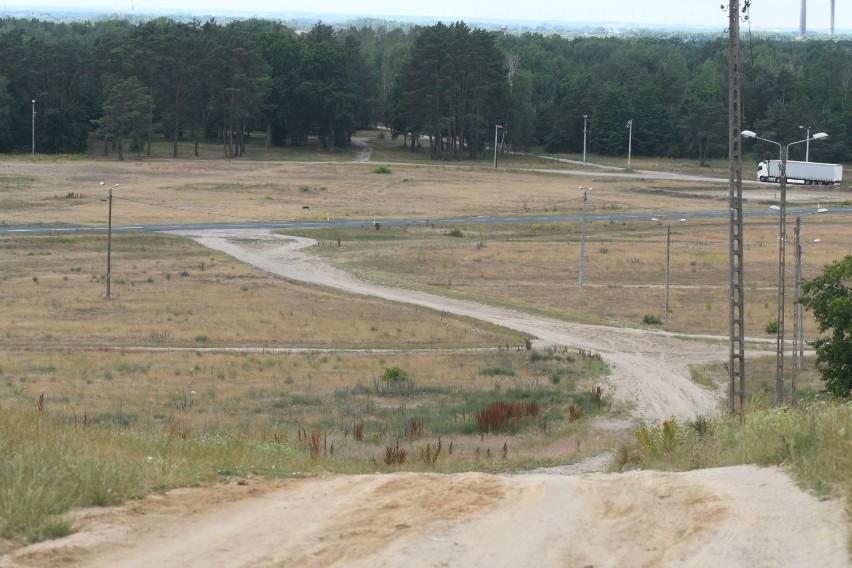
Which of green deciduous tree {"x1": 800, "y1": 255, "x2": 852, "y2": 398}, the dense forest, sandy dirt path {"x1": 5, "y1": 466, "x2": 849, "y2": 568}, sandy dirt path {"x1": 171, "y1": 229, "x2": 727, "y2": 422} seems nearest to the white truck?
the dense forest

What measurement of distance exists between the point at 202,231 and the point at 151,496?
72.7m

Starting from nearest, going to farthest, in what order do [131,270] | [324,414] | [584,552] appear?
[584,552], [324,414], [131,270]

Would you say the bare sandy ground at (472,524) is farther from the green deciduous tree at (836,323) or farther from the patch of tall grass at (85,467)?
the green deciduous tree at (836,323)

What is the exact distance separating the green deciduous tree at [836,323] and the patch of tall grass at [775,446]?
12915 mm

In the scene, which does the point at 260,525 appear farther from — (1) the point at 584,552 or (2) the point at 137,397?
(2) the point at 137,397

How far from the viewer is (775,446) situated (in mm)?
13953

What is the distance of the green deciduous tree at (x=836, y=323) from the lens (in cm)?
3016

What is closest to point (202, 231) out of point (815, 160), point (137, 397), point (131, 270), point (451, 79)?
point (131, 270)

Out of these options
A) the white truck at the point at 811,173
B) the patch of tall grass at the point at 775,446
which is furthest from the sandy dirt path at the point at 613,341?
the white truck at the point at 811,173

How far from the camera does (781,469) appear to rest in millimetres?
13438

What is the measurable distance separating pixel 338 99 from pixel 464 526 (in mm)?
135779

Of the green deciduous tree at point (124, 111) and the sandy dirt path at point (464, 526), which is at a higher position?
the green deciduous tree at point (124, 111)

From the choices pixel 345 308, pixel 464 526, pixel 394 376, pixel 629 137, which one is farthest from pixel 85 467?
pixel 629 137

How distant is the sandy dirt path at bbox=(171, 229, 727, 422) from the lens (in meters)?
36.1
